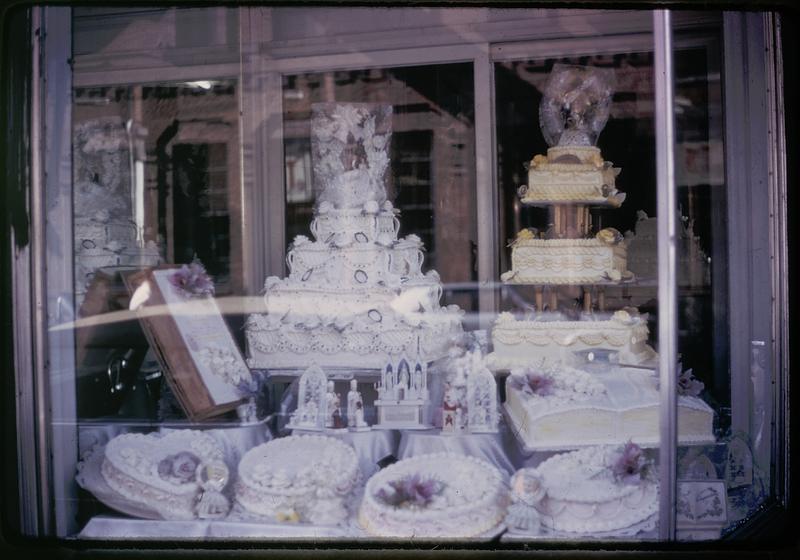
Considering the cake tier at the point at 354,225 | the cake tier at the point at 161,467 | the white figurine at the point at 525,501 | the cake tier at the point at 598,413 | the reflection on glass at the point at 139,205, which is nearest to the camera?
the white figurine at the point at 525,501

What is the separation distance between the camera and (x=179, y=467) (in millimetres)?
3443

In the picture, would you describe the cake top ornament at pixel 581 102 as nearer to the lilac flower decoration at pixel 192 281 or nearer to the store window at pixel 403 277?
the store window at pixel 403 277

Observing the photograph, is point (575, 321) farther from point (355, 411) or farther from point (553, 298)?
point (355, 411)

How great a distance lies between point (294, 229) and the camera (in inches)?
178

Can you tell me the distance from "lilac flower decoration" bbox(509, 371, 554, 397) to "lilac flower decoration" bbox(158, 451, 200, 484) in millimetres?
1413

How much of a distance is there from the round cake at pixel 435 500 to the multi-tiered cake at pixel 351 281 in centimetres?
55

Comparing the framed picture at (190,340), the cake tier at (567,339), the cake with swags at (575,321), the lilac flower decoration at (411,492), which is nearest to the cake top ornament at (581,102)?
the cake with swags at (575,321)

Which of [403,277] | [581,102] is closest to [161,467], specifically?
[403,277]

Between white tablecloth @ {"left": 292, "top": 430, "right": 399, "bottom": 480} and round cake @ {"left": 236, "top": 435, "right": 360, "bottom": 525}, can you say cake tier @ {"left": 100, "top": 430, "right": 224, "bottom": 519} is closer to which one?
round cake @ {"left": 236, "top": 435, "right": 360, "bottom": 525}

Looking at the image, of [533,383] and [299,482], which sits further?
[533,383]

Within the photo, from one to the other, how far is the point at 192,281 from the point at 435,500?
1.53 meters

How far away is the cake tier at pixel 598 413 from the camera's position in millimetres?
3260

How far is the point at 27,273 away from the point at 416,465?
1.71m

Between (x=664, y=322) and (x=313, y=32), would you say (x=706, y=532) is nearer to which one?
(x=664, y=322)
